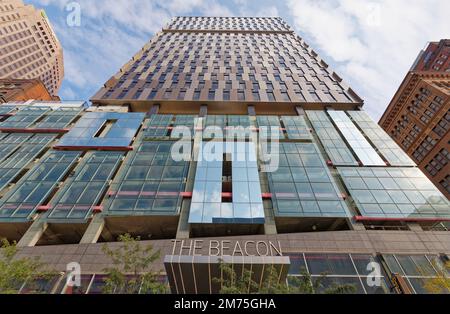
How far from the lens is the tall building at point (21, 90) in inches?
1927

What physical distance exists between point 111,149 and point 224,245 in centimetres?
2086

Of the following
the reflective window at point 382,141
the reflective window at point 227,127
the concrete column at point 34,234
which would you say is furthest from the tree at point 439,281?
the concrete column at point 34,234

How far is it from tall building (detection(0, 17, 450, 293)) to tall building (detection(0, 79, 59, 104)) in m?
13.1

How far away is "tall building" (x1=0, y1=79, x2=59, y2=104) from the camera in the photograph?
48938mm

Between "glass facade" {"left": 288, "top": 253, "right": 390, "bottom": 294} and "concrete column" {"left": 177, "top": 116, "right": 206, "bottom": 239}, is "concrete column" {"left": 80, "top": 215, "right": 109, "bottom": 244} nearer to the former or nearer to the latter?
"concrete column" {"left": 177, "top": 116, "right": 206, "bottom": 239}

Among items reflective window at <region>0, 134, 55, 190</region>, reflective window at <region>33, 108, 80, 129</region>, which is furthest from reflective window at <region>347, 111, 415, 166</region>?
reflective window at <region>33, 108, 80, 129</region>

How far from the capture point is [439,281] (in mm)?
16062

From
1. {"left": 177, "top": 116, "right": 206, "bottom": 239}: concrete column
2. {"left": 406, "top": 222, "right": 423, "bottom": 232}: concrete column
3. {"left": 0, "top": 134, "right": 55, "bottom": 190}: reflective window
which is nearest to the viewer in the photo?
{"left": 177, "top": 116, "right": 206, "bottom": 239}: concrete column

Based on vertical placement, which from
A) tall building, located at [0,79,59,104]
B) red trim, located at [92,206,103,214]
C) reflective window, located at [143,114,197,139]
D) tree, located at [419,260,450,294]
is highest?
tall building, located at [0,79,59,104]

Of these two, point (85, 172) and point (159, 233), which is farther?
point (85, 172)

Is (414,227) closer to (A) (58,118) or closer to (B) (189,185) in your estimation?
(B) (189,185)

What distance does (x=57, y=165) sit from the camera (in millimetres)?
28203
